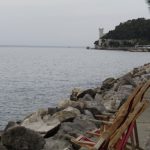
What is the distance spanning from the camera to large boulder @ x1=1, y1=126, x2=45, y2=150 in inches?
295

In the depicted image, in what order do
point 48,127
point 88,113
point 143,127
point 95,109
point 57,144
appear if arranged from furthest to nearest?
point 95,109 → point 88,113 → point 48,127 → point 143,127 → point 57,144

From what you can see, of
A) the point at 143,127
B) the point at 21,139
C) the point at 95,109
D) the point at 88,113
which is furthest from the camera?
the point at 95,109

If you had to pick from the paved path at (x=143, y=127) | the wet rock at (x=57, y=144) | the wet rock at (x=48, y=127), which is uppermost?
the paved path at (x=143, y=127)

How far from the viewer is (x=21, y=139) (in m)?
7.55

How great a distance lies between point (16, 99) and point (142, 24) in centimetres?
9571

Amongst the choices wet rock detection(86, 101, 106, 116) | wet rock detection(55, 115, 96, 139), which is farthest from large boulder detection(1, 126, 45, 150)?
wet rock detection(86, 101, 106, 116)

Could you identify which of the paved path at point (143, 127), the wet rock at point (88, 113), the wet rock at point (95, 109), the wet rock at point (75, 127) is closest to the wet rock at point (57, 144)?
the wet rock at point (75, 127)

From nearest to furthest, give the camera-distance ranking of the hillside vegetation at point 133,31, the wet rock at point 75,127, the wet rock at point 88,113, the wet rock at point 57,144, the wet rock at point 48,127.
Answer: the wet rock at point 57,144
the wet rock at point 75,127
the wet rock at point 48,127
the wet rock at point 88,113
the hillside vegetation at point 133,31

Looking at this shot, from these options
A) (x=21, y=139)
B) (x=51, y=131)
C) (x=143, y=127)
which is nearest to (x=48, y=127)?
(x=51, y=131)

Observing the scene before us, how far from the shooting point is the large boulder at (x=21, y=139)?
7.50 meters

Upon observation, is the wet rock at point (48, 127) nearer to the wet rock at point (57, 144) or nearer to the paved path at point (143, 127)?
the wet rock at point (57, 144)

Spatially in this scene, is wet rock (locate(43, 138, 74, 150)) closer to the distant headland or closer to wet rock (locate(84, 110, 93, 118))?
wet rock (locate(84, 110, 93, 118))

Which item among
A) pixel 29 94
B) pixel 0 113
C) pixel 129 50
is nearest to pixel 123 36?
pixel 129 50

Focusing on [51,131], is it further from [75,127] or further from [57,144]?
[57,144]
